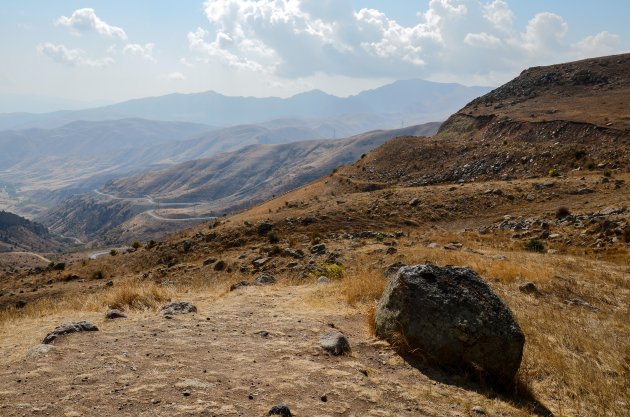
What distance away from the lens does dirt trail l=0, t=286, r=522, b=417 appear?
6168 millimetres

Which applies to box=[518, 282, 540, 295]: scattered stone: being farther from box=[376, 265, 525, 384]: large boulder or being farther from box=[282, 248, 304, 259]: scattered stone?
box=[282, 248, 304, 259]: scattered stone

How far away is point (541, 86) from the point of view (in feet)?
245

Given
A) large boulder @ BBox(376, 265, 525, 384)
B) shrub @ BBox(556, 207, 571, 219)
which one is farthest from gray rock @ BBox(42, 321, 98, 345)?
shrub @ BBox(556, 207, 571, 219)

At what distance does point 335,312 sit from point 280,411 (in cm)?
545

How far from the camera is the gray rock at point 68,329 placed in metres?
8.68

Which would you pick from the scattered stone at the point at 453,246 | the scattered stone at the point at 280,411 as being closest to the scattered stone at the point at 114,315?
the scattered stone at the point at 280,411

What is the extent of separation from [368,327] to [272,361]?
2.69 m

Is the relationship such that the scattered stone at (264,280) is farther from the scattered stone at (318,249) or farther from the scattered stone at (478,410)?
the scattered stone at (478,410)

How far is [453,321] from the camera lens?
26.1ft

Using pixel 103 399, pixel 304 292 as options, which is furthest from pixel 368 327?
pixel 103 399

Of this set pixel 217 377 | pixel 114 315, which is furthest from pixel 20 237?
pixel 217 377

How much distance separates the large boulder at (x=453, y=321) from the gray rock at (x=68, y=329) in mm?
6417

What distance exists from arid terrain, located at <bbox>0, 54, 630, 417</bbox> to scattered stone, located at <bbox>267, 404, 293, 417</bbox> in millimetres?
Answer: 175

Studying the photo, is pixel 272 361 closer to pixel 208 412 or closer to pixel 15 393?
pixel 208 412
